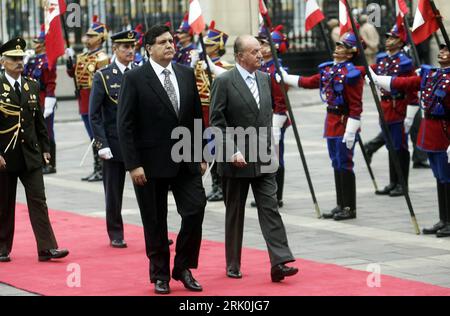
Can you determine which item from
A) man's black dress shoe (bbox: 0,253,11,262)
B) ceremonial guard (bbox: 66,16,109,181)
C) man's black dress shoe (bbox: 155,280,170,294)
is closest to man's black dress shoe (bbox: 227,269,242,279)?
man's black dress shoe (bbox: 155,280,170,294)

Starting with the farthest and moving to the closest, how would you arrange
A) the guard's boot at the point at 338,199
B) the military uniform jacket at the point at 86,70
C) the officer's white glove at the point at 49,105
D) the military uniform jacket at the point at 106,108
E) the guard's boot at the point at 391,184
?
the officer's white glove at the point at 49,105 → the military uniform jacket at the point at 86,70 → the guard's boot at the point at 391,184 → the guard's boot at the point at 338,199 → the military uniform jacket at the point at 106,108

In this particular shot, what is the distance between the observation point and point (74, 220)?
12.9 metres

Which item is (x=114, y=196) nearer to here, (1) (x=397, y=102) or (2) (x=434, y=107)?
(2) (x=434, y=107)

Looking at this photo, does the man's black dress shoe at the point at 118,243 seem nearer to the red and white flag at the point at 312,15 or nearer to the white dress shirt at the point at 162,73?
the white dress shirt at the point at 162,73

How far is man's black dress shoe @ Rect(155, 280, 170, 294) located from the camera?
28.9 ft

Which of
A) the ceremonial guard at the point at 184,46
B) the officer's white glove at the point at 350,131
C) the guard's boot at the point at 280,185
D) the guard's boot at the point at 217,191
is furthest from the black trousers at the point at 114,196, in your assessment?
the ceremonial guard at the point at 184,46

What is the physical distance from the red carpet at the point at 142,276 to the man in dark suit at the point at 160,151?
0.26 metres

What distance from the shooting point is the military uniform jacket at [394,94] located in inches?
532

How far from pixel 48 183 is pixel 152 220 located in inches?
295

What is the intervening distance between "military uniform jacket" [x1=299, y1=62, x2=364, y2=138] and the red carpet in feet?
7.01

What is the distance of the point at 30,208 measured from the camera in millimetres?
10375

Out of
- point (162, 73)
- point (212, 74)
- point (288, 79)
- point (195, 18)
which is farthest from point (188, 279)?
point (212, 74)

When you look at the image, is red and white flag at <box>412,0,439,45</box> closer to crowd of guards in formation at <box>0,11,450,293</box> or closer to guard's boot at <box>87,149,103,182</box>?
crowd of guards in formation at <box>0,11,450,293</box>
